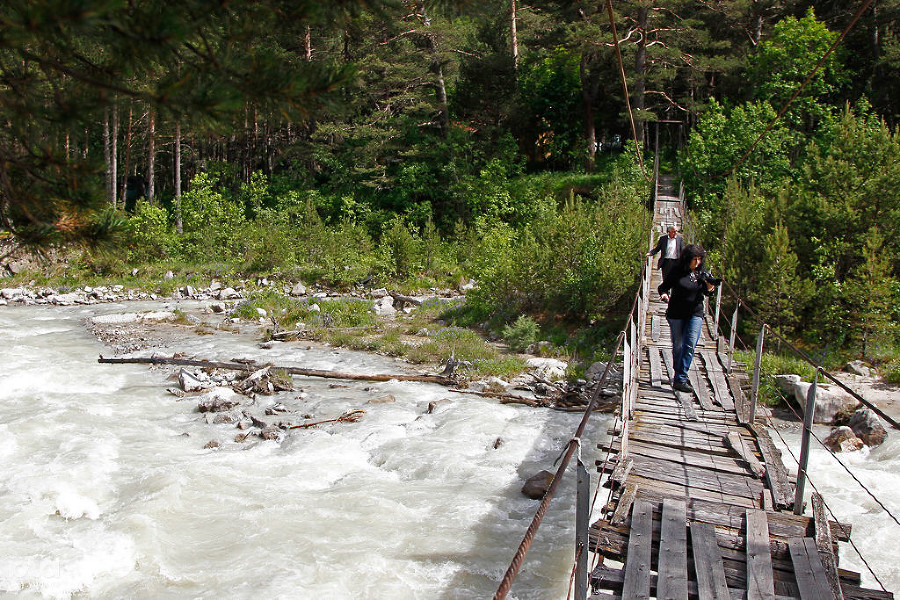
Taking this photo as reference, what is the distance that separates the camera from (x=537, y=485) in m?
7.48

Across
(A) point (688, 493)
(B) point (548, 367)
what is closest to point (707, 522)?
(A) point (688, 493)

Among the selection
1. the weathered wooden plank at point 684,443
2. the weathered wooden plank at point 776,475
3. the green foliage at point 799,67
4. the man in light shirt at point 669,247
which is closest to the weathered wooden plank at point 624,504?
the weathered wooden plank at point 684,443

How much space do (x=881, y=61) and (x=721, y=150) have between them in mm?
8095

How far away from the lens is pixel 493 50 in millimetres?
30609

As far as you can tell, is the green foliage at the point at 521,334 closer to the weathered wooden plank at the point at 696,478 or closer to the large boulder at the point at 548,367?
the large boulder at the point at 548,367

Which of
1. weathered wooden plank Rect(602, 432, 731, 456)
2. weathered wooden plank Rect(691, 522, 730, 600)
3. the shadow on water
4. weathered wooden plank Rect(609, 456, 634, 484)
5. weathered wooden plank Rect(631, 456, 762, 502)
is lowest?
the shadow on water

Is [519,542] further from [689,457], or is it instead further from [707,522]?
[707,522]

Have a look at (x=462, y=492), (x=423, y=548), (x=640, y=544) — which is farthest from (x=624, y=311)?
(x=640, y=544)

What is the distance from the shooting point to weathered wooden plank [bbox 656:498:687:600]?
Result: 387cm

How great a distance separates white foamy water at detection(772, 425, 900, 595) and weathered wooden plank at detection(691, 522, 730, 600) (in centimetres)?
117

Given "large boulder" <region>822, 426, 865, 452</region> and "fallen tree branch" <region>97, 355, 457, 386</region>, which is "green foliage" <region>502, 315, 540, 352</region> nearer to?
"fallen tree branch" <region>97, 355, 457, 386</region>

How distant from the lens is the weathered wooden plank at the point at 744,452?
5572mm

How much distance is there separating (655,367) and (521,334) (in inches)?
260

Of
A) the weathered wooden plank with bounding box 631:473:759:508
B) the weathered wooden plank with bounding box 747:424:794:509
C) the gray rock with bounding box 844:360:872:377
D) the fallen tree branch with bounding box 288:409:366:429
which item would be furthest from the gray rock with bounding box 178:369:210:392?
the gray rock with bounding box 844:360:872:377
